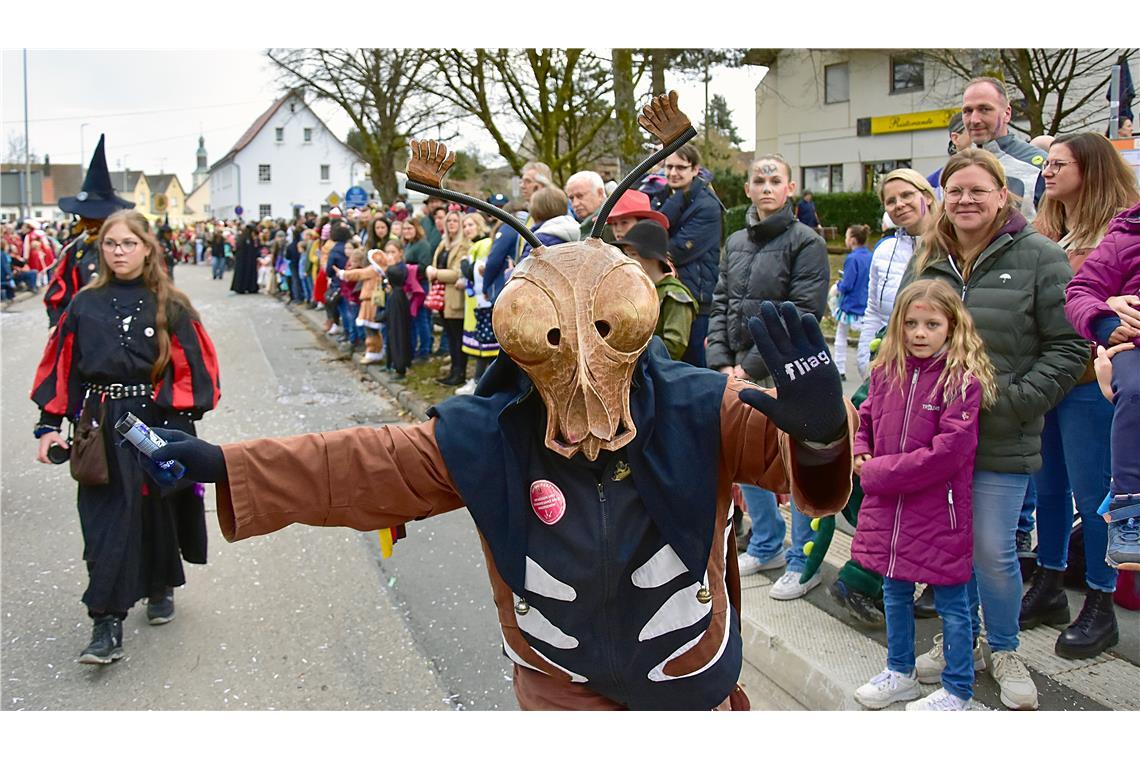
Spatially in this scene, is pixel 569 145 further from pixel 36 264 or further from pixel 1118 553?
pixel 36 264

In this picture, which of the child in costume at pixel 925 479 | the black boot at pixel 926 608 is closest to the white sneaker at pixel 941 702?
the child in costume at pixel 925 479

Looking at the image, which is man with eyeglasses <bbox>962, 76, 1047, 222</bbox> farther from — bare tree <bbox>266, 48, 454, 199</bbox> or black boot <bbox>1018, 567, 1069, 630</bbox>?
Result: bare tree <bbox>266, 48, 454, 199</bbox>

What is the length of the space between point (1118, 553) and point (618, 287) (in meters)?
1.80

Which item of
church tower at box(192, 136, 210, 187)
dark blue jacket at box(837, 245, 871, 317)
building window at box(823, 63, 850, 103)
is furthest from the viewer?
church tower at box(192, 136, 210, 187)

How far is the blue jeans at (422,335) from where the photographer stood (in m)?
12.1

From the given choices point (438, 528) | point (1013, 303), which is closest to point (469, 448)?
point (1013, 303)

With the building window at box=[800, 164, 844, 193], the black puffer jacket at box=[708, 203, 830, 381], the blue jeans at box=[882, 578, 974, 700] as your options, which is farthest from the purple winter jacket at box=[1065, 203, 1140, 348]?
the building window at box=[800, 164, 844, 193]

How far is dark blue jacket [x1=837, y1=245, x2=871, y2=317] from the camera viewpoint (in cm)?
723

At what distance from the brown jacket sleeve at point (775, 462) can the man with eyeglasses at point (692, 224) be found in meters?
3.55

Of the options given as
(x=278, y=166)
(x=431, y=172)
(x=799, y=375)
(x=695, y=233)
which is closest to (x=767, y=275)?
(x=695, y=233)

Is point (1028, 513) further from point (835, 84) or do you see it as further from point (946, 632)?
point (835, 84)

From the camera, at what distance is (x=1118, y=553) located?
109 inches

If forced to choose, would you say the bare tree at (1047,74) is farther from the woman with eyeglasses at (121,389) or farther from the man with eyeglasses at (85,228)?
the woman with eyeglasses at (121,389)

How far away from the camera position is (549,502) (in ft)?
7.06
